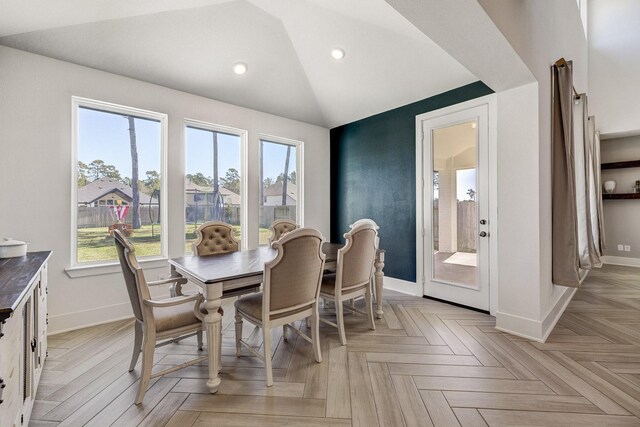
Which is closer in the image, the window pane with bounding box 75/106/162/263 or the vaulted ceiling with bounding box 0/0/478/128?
the vaulted ceiling with bounding box 0/0/478/128

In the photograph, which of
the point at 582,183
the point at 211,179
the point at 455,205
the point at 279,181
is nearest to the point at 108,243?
the point at 211,179

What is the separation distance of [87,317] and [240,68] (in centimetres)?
323

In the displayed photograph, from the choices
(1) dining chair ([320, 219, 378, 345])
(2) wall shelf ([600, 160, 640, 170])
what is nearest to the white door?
(1) dining chair ([320, 219, 378, 345])

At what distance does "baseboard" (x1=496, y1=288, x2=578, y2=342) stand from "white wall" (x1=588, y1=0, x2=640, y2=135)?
4678mm

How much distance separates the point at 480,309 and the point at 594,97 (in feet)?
17.4

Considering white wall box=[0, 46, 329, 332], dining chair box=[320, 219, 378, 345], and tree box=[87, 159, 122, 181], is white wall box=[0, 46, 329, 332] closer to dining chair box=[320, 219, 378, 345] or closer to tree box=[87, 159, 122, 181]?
tree box=[87, 159, 122, 181]

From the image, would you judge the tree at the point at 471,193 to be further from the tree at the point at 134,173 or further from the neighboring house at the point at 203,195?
the tree at the point at 134,173

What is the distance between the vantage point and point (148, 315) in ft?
5.67

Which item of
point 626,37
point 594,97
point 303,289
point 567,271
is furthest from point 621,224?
point 303,289

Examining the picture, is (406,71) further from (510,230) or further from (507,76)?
(510,230)

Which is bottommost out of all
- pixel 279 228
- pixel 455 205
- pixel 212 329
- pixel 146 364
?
pixel 146 364

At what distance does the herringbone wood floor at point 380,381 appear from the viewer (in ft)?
5.25

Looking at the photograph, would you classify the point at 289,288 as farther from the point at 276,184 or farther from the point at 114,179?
the point at 276,184

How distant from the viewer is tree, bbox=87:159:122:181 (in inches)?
119
